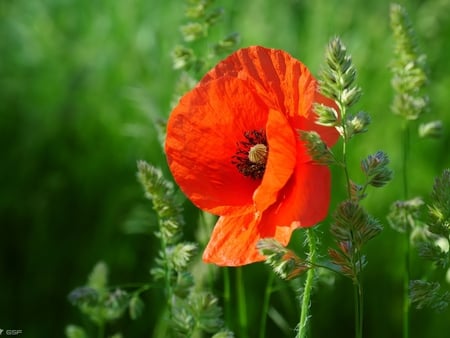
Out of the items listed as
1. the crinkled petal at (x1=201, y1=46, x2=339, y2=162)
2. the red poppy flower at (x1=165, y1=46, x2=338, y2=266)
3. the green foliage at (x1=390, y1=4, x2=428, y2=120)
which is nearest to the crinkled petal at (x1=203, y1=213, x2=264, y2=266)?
the red poppy flower at (x1=165, y1=46, x2=338, y2=266)

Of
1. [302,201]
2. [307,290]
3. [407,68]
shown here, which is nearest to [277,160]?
[302,201]

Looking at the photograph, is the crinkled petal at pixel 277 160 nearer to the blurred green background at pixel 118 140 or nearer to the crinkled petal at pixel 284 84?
the crinkled petal at pixel 284 84

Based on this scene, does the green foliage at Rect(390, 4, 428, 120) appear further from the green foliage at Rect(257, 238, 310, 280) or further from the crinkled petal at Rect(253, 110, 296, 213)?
the green foliage at Rect(257, 238, 310, 280)

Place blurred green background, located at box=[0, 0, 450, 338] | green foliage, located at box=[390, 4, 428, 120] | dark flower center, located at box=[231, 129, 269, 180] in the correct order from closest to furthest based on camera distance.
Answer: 1. dark flower center, located at box=[231, 129, 269, 180]
2. green foliage, located at box=[390, 4, 428, 120]
3. blurred green background, located at box=[0, 0, 450, 338]

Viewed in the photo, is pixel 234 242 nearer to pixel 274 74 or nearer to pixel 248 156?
pixel 248 156

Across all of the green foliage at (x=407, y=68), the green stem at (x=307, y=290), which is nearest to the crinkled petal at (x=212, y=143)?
the green stem at (x=307, y=290)
